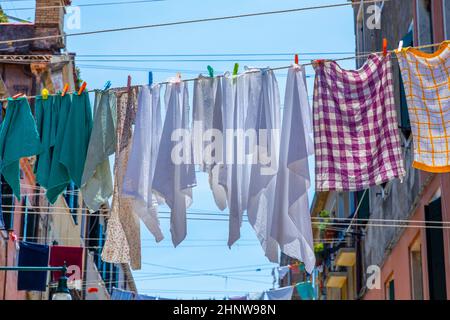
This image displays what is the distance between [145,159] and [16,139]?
1.45 meters

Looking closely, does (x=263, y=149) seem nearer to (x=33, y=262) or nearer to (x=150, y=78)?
(x=150, y=78)

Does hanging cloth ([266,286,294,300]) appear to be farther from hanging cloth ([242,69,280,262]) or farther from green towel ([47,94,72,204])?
hanging cloth ([242,69,280,262])

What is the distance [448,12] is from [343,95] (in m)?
4.44

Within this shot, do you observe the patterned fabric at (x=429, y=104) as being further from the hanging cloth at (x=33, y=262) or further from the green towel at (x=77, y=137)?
the hanging cloth at (x=33, y=262)

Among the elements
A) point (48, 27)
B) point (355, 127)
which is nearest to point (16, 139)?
point (355, 127)

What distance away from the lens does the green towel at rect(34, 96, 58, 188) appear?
11047 mm

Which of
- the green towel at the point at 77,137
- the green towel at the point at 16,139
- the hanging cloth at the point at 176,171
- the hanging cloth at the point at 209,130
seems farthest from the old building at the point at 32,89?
the hanging cloth at the point at 209,130

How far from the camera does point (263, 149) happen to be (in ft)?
34.3

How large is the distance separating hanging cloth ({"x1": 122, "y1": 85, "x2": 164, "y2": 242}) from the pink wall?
507 cm

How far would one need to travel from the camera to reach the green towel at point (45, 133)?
435 inches

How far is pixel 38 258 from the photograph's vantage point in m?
21.9

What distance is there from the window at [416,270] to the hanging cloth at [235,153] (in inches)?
294

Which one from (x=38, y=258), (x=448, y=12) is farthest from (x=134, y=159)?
(x=38, y=258)

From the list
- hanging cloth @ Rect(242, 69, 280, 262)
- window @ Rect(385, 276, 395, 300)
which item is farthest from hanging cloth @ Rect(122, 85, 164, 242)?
window @ Rect(385, 276, 395, 300)
